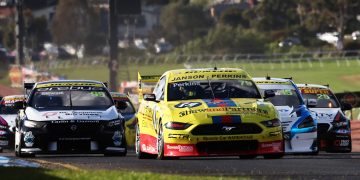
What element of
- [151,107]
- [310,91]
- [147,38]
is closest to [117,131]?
[151,107]

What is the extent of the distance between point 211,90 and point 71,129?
2.69 metres

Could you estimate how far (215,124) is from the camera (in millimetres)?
17844

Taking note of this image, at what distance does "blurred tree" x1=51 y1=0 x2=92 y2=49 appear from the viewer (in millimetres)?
120000

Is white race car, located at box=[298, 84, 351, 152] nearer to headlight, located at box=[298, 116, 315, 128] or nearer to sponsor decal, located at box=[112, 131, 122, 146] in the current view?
headlight, located at box=[298, 116, 315, 128]

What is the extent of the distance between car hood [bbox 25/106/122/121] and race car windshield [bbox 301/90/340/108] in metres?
5.08

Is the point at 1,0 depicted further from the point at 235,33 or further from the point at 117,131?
the point at 117,131

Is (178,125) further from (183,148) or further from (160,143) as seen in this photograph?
(160,143)

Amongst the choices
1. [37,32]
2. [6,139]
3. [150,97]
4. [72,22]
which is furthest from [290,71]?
[150,97]

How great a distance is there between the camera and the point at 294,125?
20906 mm

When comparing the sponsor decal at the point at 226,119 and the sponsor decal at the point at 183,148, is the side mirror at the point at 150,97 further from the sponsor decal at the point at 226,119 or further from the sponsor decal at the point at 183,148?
the sponsor decal at the point at 226,119

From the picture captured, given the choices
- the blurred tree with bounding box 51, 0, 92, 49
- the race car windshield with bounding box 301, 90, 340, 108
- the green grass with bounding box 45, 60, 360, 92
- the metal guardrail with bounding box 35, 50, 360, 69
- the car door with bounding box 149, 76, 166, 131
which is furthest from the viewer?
the blurred tree with bounding box 51, 0, 92, 49

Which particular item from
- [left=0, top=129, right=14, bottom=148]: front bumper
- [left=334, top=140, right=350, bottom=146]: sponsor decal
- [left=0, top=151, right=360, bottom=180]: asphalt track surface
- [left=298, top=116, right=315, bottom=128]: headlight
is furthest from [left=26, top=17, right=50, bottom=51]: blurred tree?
[left=0, top=151, right=360, bottom=180]: asphalt track surface

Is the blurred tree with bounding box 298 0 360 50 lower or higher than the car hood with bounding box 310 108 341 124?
higher

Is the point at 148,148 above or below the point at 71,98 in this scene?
below
